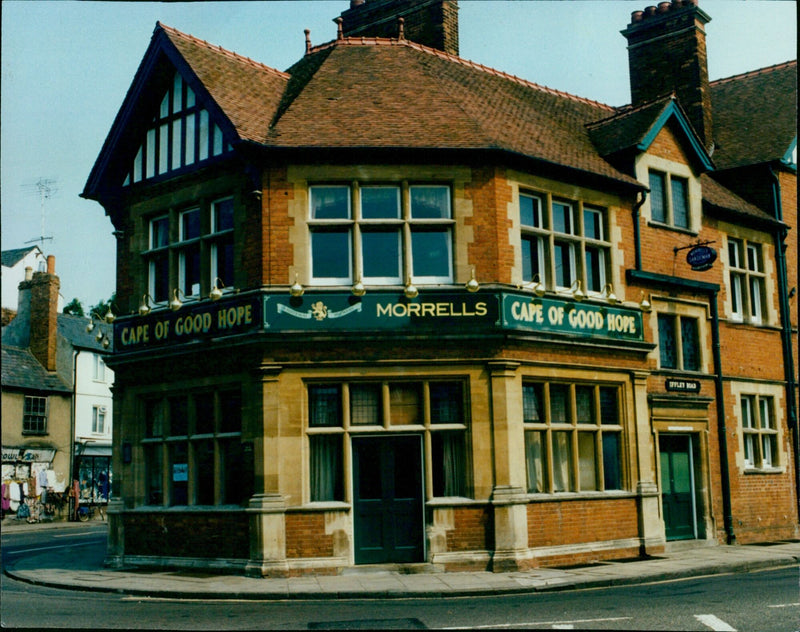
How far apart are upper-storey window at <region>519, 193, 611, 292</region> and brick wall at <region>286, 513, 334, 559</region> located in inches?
252

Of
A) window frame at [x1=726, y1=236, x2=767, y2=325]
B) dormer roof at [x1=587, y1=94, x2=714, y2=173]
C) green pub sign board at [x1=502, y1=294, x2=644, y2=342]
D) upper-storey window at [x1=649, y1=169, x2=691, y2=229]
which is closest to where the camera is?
green pub sign board at [x1=502, y1=294, x2=644, y2=342]

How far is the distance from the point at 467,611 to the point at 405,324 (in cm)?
620

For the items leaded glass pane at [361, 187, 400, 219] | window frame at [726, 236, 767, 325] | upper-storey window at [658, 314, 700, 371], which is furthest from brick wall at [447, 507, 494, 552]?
window frame at [726, 236, 767, 325]

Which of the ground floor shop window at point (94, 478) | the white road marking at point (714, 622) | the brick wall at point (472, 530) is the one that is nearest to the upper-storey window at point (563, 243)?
the brick wall at point (472, 530)

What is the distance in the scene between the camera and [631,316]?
19.0 metres

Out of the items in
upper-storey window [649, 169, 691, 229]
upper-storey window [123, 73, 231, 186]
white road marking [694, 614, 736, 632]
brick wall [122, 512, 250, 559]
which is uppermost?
upper-storey window [123, 73, 231, 186]

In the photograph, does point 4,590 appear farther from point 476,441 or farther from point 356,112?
point 356,112

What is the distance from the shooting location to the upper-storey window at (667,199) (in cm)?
2067

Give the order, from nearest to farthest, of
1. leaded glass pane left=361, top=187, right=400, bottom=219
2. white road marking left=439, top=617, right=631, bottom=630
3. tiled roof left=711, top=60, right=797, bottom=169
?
white road marking left=439, top=617, right=631, bottom=630 < leaded glass pane left=361, top=187, right=400, bottom=219 < tiled roof left=711, top=60, right=797, bottom=169

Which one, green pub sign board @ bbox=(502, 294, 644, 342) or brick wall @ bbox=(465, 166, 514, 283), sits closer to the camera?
green pub sign board @ bbox=(502, 294, 644, 342)

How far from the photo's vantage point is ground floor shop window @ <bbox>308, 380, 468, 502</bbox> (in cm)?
1612

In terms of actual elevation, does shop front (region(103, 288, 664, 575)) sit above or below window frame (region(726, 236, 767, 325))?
below

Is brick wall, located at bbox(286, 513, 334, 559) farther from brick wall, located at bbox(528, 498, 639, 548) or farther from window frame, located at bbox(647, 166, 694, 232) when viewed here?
window frame, located at bbox(647, 166, 694, 232)

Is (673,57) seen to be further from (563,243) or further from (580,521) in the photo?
(580,521)
